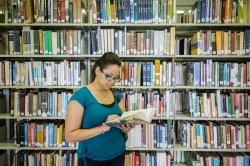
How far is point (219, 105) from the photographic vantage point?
315 centimetres

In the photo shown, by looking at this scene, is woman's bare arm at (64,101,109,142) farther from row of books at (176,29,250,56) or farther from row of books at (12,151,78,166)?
row of books at (176,29,250,56)

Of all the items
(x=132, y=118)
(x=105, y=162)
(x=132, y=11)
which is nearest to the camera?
(x=132, y=118)

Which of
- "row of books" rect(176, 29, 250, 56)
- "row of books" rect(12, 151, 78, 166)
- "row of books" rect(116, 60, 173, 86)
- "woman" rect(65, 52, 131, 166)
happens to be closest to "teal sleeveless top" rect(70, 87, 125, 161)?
"woman" rect(65, 52, 131, 166)

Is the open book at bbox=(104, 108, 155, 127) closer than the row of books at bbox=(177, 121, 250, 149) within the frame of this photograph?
Yes

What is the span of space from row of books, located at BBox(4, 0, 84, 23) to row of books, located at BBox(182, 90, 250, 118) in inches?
61.6

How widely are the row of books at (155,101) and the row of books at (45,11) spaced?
3.35 feet

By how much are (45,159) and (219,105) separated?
6.62 feet

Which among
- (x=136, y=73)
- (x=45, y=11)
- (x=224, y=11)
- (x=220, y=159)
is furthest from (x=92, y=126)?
(x=224, y=11)

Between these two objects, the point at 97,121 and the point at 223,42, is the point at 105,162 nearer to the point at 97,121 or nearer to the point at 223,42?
the point at 97,121

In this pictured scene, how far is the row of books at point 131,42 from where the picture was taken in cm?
311

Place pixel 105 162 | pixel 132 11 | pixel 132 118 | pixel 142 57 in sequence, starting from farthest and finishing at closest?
pixel 142 57, pixel 132 11, pixel 105 162, pixel 132 118

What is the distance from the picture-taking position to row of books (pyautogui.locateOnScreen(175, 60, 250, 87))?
313cm

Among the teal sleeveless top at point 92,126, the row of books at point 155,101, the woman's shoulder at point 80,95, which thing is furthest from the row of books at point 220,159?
the woman's shoulder at point 80,95

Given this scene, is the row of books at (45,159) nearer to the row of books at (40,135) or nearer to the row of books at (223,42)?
the row of books at (40,135)
